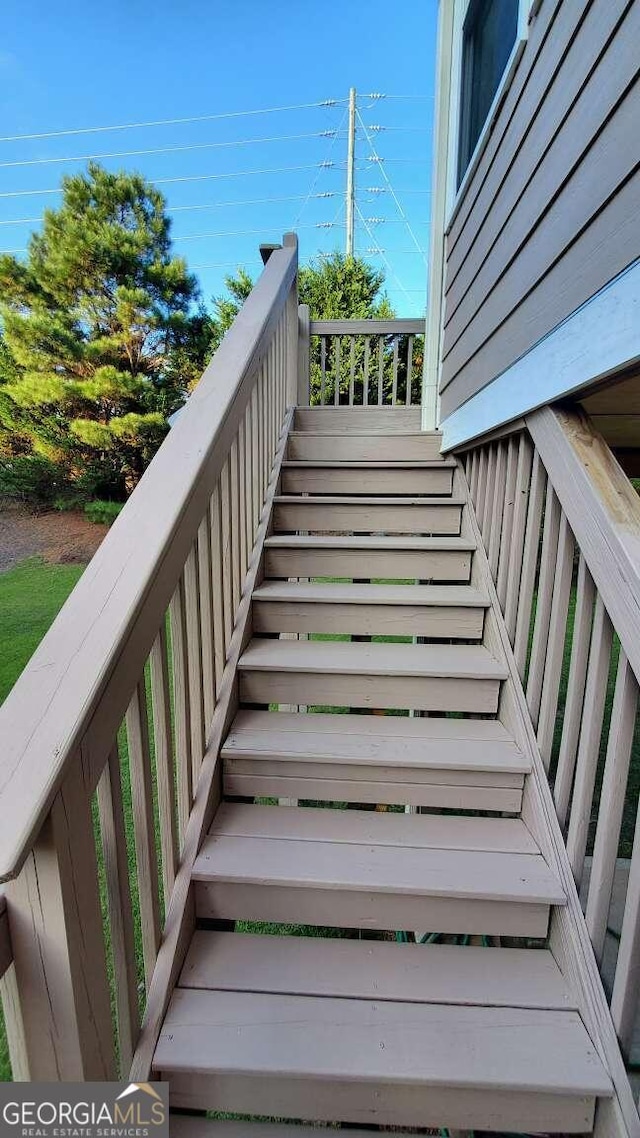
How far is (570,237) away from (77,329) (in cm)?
880

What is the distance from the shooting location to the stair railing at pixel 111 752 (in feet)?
1.99

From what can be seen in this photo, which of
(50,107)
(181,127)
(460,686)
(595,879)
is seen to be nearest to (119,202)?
(50,107)

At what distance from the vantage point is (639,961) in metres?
0.91

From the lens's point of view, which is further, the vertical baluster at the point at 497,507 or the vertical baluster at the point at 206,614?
the vertical baluster at the point at 497,507

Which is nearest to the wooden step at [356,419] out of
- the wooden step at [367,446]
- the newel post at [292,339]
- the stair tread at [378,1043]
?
the newel post at [292,339]

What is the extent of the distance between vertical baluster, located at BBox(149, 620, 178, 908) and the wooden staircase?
→ 9 cm

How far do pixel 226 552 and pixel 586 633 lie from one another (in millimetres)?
1042

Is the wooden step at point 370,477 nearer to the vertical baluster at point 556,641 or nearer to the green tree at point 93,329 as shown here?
the vertical baluster at point 556,641

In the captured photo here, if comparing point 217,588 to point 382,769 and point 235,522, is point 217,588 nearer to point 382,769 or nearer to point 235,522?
point 235,522

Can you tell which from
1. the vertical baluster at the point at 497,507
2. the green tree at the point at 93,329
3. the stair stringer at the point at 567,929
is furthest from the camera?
the green tree at the point at 93,329

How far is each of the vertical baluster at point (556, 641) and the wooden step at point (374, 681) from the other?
8.4 inches

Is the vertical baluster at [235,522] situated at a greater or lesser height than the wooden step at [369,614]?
greater

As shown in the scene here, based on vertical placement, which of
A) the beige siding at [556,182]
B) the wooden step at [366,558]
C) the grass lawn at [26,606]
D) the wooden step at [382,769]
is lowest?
the grass lawn at [26,606]

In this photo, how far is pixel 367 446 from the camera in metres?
2.65
